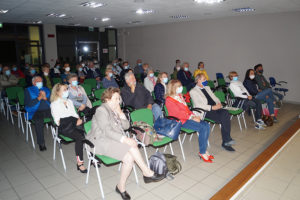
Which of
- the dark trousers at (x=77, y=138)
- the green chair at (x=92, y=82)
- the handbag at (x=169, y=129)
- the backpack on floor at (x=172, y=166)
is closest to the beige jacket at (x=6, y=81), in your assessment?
the green chair at (x=92, y=82)

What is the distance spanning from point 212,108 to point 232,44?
6358 millimetres

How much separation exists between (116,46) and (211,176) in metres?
13.1

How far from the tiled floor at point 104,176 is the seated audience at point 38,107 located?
1.17ft

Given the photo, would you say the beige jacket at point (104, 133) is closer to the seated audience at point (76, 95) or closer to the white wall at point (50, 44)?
the seated audience at point (76, 95)

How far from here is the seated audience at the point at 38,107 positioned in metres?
4.54

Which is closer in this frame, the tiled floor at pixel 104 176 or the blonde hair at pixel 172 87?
the tiled floor at pixel 104 176

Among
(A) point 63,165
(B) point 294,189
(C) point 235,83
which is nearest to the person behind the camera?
(B) point 294,189

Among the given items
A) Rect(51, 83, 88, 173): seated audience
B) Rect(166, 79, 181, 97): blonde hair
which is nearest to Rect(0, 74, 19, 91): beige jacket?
Rect(51, 83, 88, 173): seated audience

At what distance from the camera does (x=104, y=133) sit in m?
3.19

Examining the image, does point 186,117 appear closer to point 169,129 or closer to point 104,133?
point 169,129

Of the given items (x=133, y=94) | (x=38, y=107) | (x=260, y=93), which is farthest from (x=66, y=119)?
(x=260, y=93)

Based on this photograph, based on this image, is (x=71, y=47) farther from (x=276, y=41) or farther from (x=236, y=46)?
(x=276, y=41)

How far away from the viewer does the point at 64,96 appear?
4.09 m

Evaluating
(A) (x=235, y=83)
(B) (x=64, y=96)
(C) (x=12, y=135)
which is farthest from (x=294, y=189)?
(C) (x=12, y=135)
